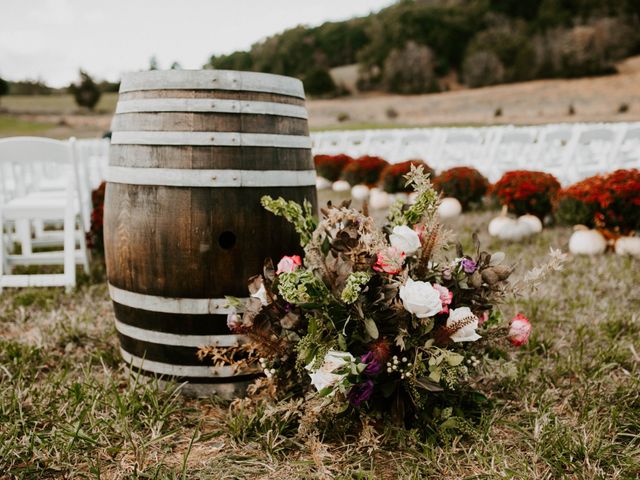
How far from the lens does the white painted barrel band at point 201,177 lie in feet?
7.31

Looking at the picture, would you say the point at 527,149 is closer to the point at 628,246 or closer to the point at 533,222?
the point at 533,222

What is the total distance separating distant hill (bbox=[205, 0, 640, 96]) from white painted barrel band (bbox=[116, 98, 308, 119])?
4338 cm

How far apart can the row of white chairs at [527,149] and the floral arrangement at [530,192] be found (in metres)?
0.65

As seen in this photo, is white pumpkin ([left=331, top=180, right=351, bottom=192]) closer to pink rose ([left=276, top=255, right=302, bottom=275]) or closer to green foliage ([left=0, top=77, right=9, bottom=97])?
pink rose ([left=276, top=255, right=302, bottom=275])

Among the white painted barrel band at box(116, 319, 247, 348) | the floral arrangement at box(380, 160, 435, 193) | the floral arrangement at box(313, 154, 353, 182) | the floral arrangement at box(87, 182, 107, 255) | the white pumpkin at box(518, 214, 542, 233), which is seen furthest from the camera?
the floral arrangement at box(313, 154, 353, 182)

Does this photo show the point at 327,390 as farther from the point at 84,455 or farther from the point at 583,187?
the point at 583,187

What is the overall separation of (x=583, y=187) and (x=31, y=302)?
5.01m

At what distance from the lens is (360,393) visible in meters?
2.04

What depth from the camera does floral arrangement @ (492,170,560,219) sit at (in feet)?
21.5

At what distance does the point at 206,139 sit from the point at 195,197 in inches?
9.1

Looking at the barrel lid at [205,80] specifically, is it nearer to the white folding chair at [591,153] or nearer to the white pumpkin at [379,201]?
the white folding chair at [591,153]

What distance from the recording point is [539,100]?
33.6m

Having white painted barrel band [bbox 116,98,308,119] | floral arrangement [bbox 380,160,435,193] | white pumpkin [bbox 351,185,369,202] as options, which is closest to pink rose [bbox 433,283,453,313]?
white painted barrel band [bbox 116,98,308,119]

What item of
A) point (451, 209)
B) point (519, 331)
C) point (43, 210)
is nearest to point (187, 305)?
point (519, 331)
